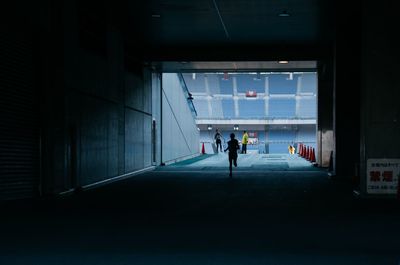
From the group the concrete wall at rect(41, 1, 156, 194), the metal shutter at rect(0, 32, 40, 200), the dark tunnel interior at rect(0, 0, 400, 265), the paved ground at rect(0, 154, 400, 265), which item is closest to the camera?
the paved ground at rect(0, 154, 400, 265)

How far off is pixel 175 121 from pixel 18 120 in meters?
19.6

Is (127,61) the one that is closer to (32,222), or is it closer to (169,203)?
(169,203)

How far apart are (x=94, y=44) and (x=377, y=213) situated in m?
9.95

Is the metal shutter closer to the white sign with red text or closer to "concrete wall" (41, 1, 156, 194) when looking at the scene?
"concrete wall" (41, 1, 156, 194)

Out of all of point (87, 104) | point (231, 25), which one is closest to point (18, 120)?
point (87, 104)

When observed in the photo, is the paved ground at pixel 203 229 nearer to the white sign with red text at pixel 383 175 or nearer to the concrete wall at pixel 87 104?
the white sign with red text at pixel 383 175

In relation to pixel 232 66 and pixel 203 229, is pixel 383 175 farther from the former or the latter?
pixel 232 66

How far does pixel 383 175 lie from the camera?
12648mm

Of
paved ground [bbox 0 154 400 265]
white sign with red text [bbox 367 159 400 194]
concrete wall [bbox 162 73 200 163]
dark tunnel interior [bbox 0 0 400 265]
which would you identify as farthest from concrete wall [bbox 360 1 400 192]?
concrete wall [bbox 162 73 200 163]

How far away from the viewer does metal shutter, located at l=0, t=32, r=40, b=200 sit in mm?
11734

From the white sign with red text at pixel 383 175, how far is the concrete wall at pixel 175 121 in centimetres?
1627

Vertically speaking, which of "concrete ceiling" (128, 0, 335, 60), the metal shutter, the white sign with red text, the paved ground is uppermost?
"concrete ceiling" (128, 0, 335, 60)

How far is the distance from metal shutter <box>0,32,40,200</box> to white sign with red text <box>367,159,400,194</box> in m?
7.66

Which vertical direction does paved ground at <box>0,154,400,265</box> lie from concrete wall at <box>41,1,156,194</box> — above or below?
below
